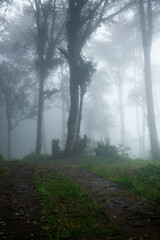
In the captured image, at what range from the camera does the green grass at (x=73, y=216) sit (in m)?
2.93

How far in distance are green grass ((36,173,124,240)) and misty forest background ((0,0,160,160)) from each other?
9921 millimetres

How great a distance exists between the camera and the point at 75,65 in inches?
571

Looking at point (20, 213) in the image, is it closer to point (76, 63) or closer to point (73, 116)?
point (73, 116)

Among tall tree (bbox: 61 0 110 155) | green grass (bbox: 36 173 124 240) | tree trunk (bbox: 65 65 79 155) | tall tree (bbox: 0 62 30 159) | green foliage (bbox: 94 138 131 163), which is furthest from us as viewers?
tall tree (bbox: 0 62 30 159)

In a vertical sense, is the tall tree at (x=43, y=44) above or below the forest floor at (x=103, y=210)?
above

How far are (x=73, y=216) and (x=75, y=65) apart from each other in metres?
12.4

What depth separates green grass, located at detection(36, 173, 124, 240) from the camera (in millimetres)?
2930

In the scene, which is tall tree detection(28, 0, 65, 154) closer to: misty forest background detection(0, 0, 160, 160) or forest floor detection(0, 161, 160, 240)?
misty forest background detection(0, 0, 160, 160)

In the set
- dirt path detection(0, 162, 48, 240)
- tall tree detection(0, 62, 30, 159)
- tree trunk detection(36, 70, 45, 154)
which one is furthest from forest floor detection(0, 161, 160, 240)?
tall tree detection(0, 62, 30, 159)

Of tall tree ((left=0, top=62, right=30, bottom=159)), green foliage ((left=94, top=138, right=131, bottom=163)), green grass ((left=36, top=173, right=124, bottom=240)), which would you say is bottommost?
green grass ((left=36, top=173, right=124, bottom=240))

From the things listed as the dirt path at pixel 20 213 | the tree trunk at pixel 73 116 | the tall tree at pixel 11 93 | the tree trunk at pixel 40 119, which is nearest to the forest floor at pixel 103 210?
the dirt path at pixel 20 213

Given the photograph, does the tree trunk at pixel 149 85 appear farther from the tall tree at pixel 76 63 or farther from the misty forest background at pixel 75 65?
the tall tree at pixel 76 63

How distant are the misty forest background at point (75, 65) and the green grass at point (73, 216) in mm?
9921

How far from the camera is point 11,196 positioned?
15.6 feet
